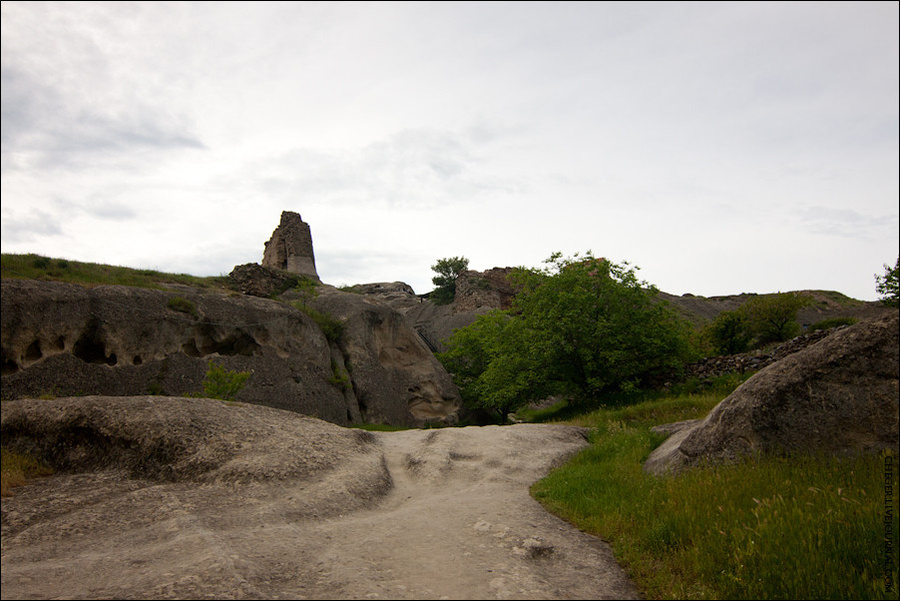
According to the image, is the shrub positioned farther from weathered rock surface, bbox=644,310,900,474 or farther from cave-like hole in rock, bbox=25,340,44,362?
weathered rock surface, bbox=644,310,900,474

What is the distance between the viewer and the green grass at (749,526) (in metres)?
4.70

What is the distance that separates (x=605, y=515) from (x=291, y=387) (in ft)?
51.7

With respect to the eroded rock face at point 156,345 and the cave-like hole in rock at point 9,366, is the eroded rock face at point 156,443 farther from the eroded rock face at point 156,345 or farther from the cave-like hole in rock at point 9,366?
the eroded rock face at point 156,345

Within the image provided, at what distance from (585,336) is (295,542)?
658 inches

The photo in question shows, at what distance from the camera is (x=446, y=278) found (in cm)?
5838

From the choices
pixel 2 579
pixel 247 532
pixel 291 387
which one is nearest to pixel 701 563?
pixel 247 532

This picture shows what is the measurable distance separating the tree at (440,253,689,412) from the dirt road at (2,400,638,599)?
11.9 m

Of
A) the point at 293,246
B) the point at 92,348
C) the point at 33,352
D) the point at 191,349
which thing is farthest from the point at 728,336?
the point at 33,352

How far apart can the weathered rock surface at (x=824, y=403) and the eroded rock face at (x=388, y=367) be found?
18277 mm

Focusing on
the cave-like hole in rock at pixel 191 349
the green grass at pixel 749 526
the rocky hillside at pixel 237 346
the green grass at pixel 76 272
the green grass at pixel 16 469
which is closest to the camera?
the green grass at pixel 749 526

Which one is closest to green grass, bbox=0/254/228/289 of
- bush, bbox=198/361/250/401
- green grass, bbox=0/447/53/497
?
bush, bbox=198/361/250/401

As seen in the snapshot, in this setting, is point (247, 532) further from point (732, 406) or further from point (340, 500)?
point (732, 406)

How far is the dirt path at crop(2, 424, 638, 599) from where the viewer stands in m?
4.71

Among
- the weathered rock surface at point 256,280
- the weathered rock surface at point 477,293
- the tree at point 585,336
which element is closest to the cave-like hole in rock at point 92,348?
A: the weathered rock surface at point 256,280
